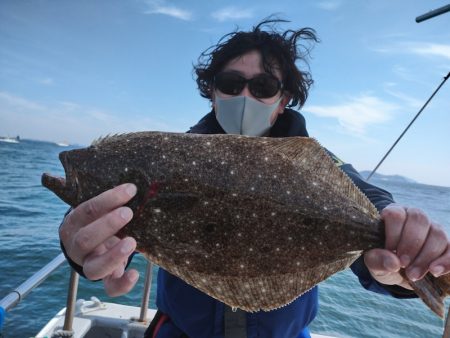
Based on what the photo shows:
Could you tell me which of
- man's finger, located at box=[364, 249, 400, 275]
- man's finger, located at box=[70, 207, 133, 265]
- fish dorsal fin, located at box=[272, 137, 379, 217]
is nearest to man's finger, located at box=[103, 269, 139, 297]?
man's finger, located at box=[70, 207, 133, 265]

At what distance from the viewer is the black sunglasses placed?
334 cm

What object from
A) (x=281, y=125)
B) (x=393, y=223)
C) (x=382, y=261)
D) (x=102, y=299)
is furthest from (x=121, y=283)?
(x=102, y=299)

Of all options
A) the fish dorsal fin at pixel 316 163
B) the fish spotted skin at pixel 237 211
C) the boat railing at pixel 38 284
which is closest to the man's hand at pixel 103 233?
the fish spotted skin at pixel 237 211

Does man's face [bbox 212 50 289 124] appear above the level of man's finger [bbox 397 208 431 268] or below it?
above

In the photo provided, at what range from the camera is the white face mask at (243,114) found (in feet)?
10.3

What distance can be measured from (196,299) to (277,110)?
80.5 inches

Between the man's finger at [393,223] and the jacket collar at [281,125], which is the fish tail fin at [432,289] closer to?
the man's finger at [393,223]

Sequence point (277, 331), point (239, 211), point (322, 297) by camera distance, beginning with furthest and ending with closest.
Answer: point (322, 297) → point (277, 331) → point (239, 211)

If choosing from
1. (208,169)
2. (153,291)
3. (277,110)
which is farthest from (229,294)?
(153,291)

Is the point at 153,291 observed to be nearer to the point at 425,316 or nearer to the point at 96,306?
the point at 96,306

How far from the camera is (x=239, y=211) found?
2.04 m

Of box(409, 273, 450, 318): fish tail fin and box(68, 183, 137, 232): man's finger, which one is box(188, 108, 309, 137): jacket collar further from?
box(409, 273, 450, 318): fish tail fin

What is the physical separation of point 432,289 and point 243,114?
2.04m

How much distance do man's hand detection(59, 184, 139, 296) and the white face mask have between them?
4.79 feet
